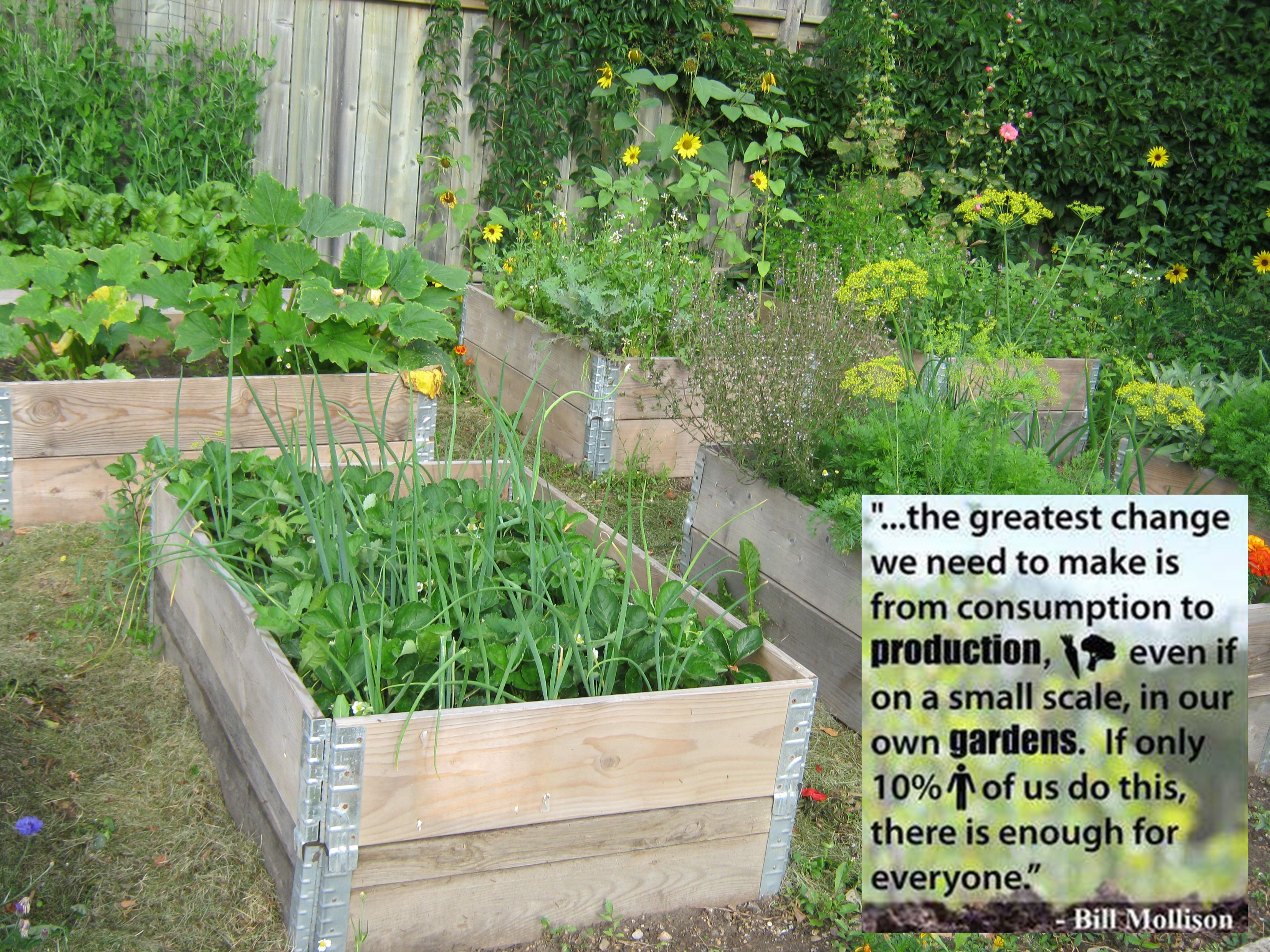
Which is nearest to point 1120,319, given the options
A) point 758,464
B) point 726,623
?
point 758,464

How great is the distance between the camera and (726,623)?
2.31m

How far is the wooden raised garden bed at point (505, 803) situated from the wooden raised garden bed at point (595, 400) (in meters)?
1.90

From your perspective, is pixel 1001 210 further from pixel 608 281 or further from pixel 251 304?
pixel 251 304

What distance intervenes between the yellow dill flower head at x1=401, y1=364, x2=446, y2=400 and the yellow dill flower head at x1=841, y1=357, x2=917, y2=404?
1355 millimetres

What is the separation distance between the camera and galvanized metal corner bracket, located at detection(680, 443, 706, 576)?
10.7ft

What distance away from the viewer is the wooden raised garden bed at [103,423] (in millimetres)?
3205

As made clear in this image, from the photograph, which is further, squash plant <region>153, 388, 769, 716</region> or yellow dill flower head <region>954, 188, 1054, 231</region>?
yellow dill flower head <region>954, 188, 1054, 231</region>

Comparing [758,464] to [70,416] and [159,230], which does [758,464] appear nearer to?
[70,416]

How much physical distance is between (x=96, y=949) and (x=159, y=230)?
2.95 meters

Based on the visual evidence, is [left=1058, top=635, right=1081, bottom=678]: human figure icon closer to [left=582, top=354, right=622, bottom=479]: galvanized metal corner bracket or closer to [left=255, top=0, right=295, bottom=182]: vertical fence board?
[left=582, top=354, right=622, bottom=479]: galvanized metal corner bracket

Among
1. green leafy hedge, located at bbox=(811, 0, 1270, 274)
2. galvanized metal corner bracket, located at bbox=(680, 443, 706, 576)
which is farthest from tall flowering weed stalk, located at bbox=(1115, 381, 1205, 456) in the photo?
green leafy hedge, located at bbox=(811, 0, 1270, 274)

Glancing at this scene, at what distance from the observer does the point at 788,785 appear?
2.05 meters

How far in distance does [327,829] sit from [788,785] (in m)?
0.83

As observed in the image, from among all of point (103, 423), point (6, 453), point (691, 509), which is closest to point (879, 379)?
point (691, 509)
